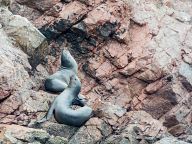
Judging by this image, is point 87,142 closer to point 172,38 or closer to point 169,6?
point 172,38

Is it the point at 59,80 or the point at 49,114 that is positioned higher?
the point at 49,114

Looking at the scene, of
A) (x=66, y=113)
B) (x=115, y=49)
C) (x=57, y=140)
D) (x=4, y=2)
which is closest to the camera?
(x=57, y=140)

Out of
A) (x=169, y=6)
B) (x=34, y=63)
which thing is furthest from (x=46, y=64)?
(x=169, y=6)

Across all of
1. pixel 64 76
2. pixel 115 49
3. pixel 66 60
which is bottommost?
pixel 64 76

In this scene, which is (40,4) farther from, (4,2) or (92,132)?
(92,132)

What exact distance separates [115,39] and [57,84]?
2348 mm

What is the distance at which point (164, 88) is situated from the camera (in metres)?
13.8

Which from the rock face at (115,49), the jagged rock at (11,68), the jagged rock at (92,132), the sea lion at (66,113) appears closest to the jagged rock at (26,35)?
the rock face at (115,49)

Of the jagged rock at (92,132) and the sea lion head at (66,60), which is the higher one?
the jagged rock at (92,132)

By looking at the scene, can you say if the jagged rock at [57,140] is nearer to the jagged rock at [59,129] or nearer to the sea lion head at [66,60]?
the jagged rock at [59,129]

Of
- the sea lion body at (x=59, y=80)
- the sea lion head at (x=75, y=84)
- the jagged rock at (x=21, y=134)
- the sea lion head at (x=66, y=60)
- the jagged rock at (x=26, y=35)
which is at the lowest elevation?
the sea lion body at (x=59, y=80)

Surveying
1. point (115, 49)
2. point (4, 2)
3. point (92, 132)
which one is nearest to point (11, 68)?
point (92, 132)

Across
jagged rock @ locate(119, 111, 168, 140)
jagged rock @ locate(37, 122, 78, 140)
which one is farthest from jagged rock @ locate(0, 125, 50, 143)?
jagged rock @ locate(119, 111, 168, 140)

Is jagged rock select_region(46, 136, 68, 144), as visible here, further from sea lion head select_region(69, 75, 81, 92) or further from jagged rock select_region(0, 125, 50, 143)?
sea lion head select_region(69, 75, 81, 92)
